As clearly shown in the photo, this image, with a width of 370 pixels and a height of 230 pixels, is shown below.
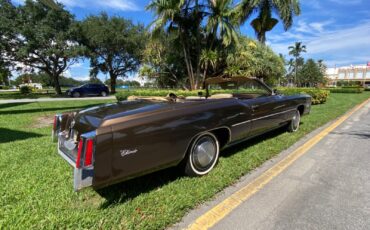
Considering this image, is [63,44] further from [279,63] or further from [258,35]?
[279,63]

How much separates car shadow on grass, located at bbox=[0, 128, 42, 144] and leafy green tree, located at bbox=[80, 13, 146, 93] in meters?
21.3

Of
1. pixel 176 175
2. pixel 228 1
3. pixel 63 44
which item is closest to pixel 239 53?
pixel 228 1

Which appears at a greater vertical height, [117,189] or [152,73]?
[152,73]

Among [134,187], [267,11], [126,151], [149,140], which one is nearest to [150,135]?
[149,140]

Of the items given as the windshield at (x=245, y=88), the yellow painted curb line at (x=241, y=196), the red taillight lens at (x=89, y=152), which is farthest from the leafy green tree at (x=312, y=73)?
the red taillight lens at (x=89, y=152)

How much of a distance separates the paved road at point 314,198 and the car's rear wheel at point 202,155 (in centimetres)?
79

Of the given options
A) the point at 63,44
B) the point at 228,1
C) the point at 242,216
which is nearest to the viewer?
the point at 242,216

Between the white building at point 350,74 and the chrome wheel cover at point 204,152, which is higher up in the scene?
the white building at point 350,74

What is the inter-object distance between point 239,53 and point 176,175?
15057 millimetres

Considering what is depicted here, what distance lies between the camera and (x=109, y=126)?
2.40 meters

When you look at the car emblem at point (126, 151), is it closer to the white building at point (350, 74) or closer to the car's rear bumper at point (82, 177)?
the car's rear bumper at point (82, 177)

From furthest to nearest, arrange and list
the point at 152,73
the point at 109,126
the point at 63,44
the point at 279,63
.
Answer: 1. the point at 63,44
2. the point at 279,63
3. the point at 152,73
4. the point at 109,126

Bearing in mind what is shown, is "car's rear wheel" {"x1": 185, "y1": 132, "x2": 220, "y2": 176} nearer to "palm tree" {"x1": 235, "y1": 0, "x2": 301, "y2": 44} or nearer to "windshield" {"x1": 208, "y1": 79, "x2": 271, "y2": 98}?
"windshield" {"x1": 208, "y1": 79, "x2": 271, "y2": 98}

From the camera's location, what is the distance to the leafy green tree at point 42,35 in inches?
915
